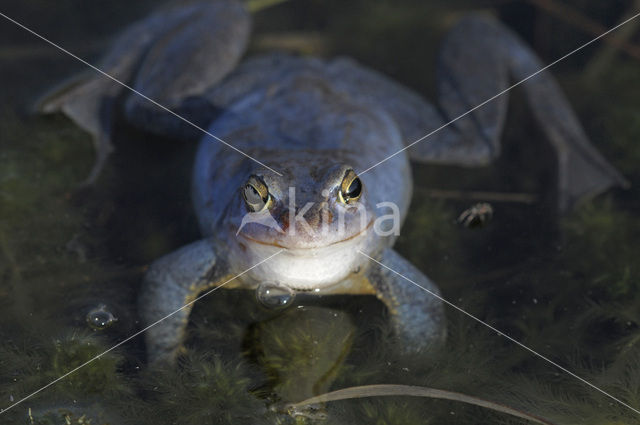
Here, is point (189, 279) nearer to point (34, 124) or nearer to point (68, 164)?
point (68, 164)

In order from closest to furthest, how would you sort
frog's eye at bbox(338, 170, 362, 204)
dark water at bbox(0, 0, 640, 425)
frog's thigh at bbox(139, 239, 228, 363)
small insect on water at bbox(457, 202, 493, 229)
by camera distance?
frog's eye at bbox(338, 170, 362, 204) → dark water at bbox(0, 0, 640, 425) → frog's thigh at bbox(139, 239, 228, 363) → small insect on water at bbox(457, 202, 493, 229)

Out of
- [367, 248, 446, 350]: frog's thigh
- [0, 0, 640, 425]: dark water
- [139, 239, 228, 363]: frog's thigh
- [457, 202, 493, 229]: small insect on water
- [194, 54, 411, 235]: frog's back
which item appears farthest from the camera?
[457, 202, 493, 229]: small insect on water

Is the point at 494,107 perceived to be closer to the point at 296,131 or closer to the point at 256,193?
the point at 296,131

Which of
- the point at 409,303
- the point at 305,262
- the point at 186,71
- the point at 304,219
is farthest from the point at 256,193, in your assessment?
the point at 186,71

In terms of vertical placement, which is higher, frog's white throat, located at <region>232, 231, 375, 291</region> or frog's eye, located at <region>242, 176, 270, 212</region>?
frog's eye, located at <region>242, 176, 270, 212</region>

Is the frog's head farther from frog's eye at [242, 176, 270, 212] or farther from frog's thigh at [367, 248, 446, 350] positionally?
frog's thigh at [367, 248, 446, 350]

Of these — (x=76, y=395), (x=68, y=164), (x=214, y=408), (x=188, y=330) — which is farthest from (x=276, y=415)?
(x=68, y=164)

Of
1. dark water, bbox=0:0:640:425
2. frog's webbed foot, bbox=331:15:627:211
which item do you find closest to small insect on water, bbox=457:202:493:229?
dark water, bbox=0:0:640:425
